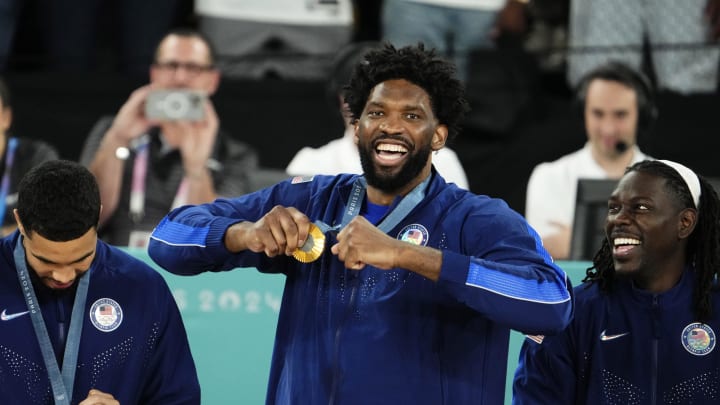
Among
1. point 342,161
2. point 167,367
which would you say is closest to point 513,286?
point 167,367

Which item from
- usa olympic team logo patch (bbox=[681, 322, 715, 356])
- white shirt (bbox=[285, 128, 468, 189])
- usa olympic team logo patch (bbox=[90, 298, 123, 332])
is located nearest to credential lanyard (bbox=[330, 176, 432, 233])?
usa olympic team logo patch (bbox=[90, 298, 123, 332])

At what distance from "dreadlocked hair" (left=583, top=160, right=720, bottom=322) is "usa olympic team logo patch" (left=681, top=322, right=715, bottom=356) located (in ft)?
0.10

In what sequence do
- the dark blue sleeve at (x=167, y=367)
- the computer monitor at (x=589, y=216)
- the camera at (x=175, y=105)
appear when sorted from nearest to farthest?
the dark blue sleeve at (x=167, y=367) → the computer monitor at (x=589, y=216) → the camera at (x=175, y=105)

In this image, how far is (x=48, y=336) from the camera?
152 inches

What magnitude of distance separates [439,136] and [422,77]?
0.60 feet

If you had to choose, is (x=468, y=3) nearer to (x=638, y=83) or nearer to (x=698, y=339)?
(x=638, y=83)

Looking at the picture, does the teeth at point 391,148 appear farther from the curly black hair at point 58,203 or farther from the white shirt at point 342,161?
the white shirt at point 342,161

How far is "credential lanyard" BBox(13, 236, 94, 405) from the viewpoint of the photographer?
3801mm

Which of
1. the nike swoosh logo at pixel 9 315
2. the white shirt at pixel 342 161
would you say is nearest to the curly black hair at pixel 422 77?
the nike swoosh logo at pixel 9 315

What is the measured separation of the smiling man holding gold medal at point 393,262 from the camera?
3627mm

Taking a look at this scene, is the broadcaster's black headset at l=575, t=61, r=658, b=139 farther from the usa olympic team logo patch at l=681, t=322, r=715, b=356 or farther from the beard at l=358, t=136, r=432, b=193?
the beard at l=358, t=136, r=432, b=193

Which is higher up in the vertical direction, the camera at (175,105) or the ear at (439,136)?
the ear at (439,136)

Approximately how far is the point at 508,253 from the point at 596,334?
712 millimetres

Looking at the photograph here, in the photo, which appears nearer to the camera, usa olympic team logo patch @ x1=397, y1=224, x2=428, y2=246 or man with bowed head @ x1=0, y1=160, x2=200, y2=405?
man with bowed head @ x1=0, y1=160, x2=200, y2=405
